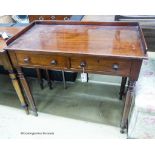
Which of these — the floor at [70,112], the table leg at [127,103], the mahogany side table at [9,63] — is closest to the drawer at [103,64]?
the table leg at [127,103]

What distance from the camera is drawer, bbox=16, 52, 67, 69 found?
3.68 ft

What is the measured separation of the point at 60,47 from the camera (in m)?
1.10

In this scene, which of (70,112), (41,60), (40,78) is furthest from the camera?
(40,78)

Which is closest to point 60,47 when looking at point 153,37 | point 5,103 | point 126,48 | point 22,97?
point 126,48

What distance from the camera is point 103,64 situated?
1051 millimetres

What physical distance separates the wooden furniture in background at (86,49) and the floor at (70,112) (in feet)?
0.77

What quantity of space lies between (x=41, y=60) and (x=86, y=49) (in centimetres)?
33

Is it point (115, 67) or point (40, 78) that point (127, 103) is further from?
point (40, 78)

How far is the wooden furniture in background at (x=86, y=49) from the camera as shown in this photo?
1010 millimetres

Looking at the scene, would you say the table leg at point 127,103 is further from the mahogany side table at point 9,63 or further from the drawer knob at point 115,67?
the mahogany side table at point 9,63

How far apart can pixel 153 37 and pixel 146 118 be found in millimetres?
779

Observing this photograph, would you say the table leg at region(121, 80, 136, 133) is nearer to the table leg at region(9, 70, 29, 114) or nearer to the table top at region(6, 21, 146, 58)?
the table top at region(6, 21, 146, 58)

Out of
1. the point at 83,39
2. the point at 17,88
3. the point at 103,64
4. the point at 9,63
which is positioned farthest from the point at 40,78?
the point at 103,64
